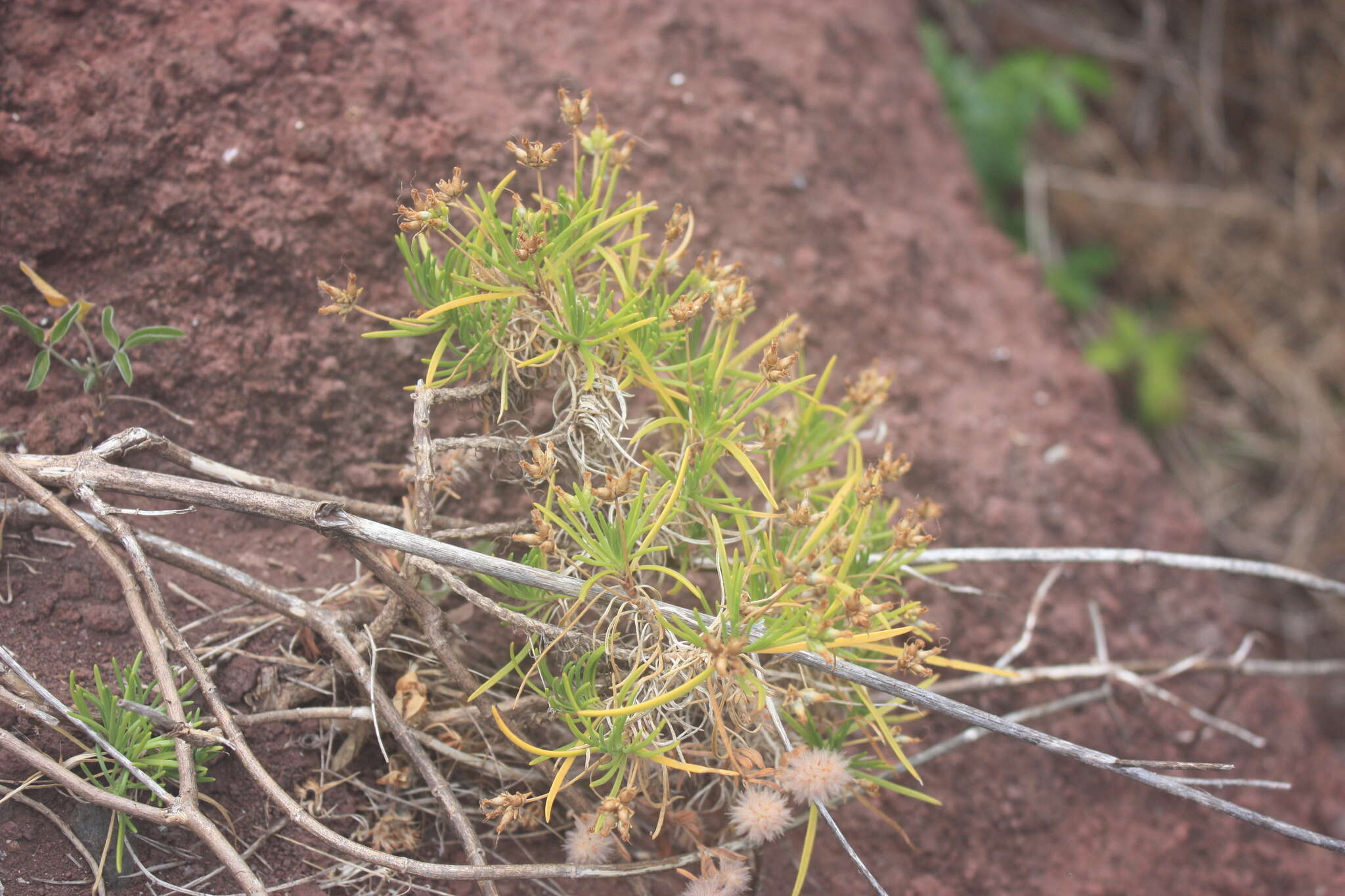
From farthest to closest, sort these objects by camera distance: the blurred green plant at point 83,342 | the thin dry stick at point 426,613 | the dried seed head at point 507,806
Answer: the blurred green plant at point 83,342 < the thin dry stick at point 426,613 < the dried seed head at point 507,806

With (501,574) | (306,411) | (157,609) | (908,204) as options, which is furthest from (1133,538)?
(157,609)

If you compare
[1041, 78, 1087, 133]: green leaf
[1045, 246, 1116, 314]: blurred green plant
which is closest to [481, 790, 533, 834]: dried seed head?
[1045, 246, 1116, 314]: blurred green plant

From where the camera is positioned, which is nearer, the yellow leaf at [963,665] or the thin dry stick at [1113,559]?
the yellow leaf at [963,665]

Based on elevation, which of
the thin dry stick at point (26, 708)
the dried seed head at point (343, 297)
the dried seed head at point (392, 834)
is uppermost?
the dried seed head at point (343, 297)

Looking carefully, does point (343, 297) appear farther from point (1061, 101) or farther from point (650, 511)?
point (1061, 101)

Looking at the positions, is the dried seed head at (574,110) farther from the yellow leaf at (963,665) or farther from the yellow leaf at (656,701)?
the yellow leaf at (963,665)

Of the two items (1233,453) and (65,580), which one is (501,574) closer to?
(65,580)

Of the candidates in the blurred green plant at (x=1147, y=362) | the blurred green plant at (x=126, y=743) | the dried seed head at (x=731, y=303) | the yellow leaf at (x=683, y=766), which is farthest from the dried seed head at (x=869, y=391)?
the blurred green plant at (x=1147, y=362)
